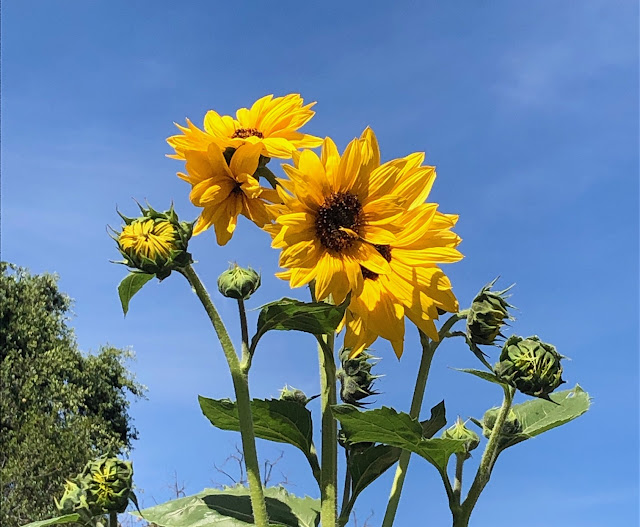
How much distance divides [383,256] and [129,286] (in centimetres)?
56

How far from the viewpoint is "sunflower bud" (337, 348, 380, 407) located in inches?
71.5

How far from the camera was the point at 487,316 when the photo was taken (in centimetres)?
161

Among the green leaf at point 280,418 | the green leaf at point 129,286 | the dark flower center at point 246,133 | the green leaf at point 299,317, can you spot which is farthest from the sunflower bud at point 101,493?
the dark flower center at point 246,133

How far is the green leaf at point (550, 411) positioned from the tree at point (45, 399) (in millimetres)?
13438

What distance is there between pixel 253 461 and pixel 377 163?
0.69 m

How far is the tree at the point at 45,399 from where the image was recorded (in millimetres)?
14234

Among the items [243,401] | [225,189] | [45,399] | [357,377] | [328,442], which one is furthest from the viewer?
[45,399]

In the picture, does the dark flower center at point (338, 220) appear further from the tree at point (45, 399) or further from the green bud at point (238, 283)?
the tree at point (45, 399)

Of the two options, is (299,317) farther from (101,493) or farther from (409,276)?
(101,493)

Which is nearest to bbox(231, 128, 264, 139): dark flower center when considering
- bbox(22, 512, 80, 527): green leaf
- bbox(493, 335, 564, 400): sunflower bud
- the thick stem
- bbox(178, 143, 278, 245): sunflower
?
bbox(178, 143, 278, 245): sunflower

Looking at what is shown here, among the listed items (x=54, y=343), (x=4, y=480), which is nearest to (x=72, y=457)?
(x=4, y=480)

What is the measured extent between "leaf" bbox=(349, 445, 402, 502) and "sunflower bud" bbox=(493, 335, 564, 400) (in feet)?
1.08

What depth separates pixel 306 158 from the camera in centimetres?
157

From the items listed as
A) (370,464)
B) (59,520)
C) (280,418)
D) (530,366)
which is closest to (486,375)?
(530,366)
